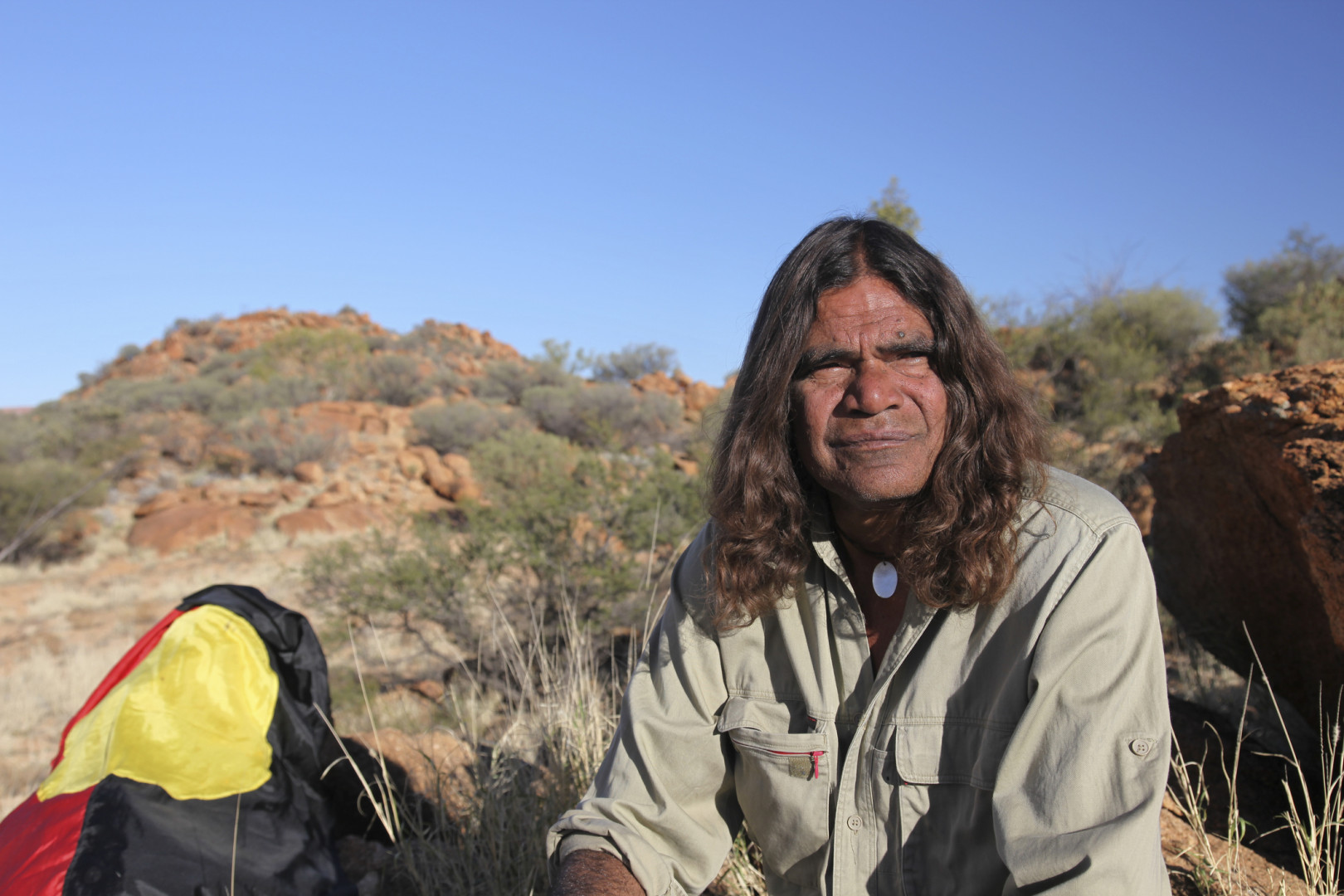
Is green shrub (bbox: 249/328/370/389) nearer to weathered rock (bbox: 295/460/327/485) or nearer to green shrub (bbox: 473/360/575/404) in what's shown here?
green shrub (bbox: 473/360/575/404)

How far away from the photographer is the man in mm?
1202

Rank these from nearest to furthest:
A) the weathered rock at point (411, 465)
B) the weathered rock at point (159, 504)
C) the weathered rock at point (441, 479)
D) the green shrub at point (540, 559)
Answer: the green shrub at point (540, 559), the weathered rock at point (159, 504), the weathered rock at point (441, 479), the weathered rock at point (411, 465)

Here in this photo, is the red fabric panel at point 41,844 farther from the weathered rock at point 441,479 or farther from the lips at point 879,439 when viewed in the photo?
the weathered rock at point 441,479

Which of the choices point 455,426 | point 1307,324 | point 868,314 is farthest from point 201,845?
point 455,426

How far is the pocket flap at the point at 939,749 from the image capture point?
4.38ft

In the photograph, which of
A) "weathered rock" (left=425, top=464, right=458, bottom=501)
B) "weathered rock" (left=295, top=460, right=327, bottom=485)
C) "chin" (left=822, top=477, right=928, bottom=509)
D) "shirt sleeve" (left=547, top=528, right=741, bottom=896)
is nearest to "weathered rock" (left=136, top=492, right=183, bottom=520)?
"weathered rock" (left=295, top=460, right=327, bottom=485)

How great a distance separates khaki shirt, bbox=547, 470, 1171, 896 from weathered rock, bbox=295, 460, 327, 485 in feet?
48.3

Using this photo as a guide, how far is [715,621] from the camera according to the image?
157 cm

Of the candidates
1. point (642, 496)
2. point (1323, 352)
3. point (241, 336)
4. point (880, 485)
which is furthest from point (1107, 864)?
point (241, 336)

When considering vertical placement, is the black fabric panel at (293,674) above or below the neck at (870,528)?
below

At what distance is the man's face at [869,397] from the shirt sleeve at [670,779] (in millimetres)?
389

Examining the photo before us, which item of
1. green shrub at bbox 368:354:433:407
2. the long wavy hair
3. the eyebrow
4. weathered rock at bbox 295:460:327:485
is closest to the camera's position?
the long wavy hair

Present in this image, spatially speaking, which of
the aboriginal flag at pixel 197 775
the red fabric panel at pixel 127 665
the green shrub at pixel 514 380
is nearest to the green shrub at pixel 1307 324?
the aboriginal flag at pixel 197 775

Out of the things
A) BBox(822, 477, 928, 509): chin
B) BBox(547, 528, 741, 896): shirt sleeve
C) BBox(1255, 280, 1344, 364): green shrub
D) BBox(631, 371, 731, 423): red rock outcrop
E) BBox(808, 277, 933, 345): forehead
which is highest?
BBox(631, 371, 731, 423): red rock outcrop
